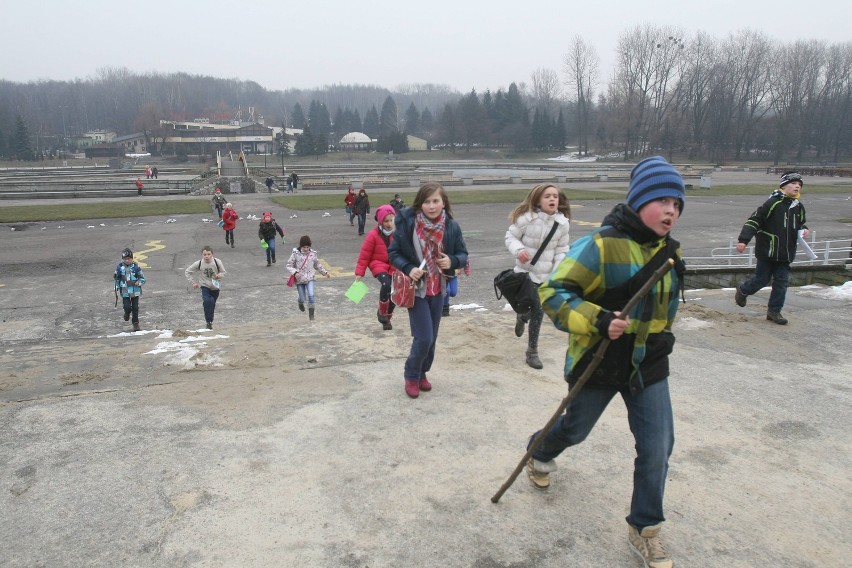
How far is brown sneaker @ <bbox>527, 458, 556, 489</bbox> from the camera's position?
358 centimetres

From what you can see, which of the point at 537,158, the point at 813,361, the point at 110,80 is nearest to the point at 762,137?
the point at 537,158

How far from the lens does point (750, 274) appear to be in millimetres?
12672

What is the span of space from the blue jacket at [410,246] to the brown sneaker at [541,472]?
1.88 metres

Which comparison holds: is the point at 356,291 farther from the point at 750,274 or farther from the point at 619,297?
the point at 750,274

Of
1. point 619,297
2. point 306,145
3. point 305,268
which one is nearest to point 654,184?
point 619,297

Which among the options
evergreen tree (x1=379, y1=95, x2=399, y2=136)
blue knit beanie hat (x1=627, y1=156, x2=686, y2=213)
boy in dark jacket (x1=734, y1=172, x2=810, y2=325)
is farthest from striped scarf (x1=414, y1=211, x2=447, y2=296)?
evergreen tree (x1=379, y1=95, x2=399, y2=136)

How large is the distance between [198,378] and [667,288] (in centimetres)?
451

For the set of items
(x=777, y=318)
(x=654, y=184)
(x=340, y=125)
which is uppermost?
(x=340, y=125)

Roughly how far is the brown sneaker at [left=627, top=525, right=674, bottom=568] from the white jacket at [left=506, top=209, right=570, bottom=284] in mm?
3182

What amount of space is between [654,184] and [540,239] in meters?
3.21

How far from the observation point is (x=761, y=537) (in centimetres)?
322

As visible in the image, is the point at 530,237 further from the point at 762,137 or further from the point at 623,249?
the point at 762,137

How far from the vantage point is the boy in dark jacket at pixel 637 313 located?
9.08 feet

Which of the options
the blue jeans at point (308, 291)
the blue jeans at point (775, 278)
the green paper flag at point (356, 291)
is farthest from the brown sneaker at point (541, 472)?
the blue jeans at point (308, 291)
